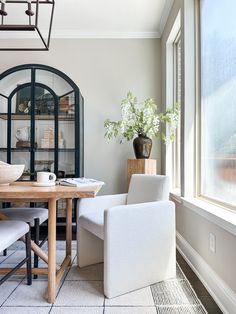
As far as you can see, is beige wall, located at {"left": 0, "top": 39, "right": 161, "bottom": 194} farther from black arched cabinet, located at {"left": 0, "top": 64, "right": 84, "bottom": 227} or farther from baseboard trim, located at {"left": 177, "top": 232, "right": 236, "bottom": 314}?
baseboard trim, located at {"left": 177, "top": 232, "right": 236, "bottom": 314}

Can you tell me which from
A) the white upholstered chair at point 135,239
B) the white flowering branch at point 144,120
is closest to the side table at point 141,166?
the white flowering branch at point 144,120

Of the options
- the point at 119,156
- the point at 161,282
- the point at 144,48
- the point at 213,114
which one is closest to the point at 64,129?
the point at 119,156

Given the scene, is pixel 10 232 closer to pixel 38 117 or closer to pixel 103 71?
pixel 38 117

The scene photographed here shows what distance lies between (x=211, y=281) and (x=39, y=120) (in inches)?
100

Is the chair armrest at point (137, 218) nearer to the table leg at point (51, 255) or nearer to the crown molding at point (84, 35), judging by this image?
the table leg at point (51, 255)

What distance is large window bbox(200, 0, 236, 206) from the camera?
5.73 feet

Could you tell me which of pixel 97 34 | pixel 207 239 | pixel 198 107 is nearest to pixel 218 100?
pixel 198 107

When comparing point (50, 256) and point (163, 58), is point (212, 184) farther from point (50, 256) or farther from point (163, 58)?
point (163, 58)

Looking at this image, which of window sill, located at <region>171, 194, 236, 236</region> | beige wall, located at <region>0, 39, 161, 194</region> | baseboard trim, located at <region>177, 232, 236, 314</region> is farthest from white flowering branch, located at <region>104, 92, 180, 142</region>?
baseboard trim, located at <region>177, 232, 236, 314</region>

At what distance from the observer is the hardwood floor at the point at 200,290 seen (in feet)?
5.38

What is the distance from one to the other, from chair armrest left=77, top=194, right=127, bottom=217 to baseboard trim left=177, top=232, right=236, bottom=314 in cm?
71

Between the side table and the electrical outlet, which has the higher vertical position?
the side table

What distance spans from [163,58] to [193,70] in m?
1.26

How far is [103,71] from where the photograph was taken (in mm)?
3703
